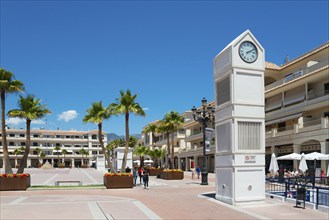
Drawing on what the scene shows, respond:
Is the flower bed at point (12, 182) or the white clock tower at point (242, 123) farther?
the flower bed at point (12, 182)

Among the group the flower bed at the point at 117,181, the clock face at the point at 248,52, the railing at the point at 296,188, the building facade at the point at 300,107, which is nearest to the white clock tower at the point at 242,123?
the clock face at the point at 248,52

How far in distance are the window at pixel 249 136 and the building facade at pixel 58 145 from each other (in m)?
109

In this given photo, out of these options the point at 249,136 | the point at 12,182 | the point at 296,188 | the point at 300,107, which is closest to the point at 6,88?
the point at 12,182

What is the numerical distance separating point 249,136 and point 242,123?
688 mm

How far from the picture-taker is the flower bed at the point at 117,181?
26828mm

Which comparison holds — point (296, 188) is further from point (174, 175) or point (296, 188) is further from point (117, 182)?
point (174, 175)

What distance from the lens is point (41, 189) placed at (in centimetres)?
2594

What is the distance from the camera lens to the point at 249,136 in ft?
56.5

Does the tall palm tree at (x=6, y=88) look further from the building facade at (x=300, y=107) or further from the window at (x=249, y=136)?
the building facade at (x=300, y=107)

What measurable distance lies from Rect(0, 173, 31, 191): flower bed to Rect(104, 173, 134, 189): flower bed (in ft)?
18.0

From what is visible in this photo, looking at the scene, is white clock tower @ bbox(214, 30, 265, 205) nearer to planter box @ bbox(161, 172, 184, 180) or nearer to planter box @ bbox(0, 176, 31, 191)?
planter box @ bbox(0, 176, 31, 191)

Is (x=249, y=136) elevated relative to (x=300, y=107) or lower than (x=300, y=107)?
lower

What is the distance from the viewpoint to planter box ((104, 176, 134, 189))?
26.8 m

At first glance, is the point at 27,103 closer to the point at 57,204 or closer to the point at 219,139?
the point at 57,204
